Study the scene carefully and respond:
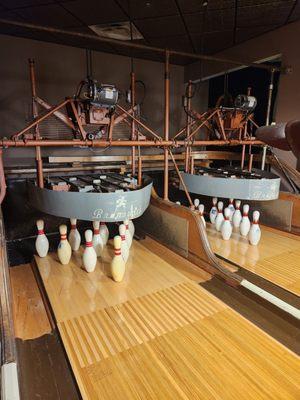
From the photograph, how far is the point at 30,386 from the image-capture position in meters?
1.37

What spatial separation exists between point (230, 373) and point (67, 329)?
39.4 inches

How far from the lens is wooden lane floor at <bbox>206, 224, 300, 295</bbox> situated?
2.46m

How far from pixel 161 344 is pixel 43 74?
5.17 metres

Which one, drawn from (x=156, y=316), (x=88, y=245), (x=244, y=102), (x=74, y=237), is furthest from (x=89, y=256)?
(x=244, y=102)

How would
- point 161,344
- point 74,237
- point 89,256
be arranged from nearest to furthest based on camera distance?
point 161,344 → point 89,256 → point 74,237

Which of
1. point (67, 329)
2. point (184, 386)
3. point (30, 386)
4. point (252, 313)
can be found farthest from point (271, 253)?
point (30, 386)

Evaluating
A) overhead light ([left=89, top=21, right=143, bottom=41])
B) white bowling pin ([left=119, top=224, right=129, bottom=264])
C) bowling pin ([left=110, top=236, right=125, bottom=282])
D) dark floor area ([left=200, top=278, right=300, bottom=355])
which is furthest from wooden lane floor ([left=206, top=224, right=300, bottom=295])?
overhead light ([left=89, top=21, right=143, bottom=41])

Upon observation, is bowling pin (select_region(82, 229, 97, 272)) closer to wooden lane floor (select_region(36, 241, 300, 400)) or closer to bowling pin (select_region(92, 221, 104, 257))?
wooden lane floor (select_region(36, 241, 300, 400))

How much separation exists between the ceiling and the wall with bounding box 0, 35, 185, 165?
0.36 metres

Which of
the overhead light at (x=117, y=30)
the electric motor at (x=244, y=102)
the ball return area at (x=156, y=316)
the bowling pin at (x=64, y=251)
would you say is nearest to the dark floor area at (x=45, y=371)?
the ball return area at (x=156, y=316)

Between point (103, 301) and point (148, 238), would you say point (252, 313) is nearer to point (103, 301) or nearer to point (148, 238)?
point (103, 301)

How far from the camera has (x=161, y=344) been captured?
1.64m

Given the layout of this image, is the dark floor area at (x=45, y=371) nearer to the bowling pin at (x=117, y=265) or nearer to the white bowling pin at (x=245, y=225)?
the bowling pin at (x=117, y=265)

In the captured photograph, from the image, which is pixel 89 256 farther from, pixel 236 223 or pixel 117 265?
pixel 236 223
